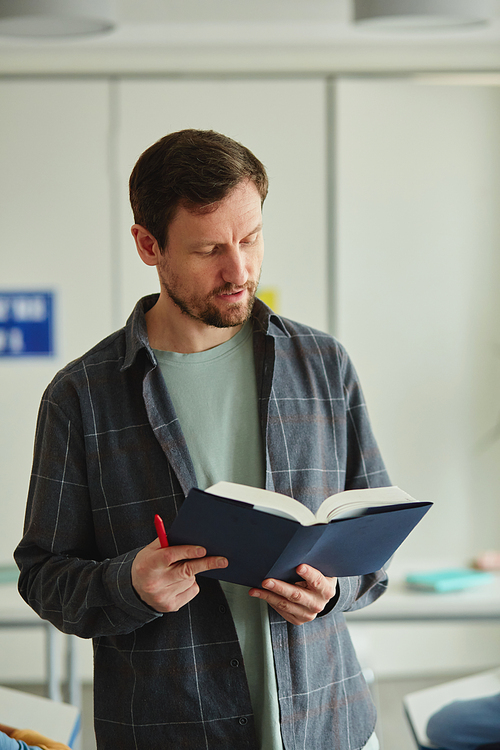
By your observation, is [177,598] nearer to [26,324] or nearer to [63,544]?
[63,544]

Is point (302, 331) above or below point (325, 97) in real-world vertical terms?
below

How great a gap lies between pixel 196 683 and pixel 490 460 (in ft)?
8.30

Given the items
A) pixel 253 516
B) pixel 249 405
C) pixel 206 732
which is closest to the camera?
pixel 253 516

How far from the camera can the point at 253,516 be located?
0.83 metres

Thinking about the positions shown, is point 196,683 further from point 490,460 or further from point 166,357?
point 490,460

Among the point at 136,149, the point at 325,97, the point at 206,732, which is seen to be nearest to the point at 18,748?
the point at 206,732

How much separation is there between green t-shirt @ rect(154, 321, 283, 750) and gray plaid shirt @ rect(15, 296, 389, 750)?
2 cm

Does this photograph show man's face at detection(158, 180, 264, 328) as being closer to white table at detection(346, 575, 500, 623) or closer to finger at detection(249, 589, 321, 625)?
A: finger at detection(249, 589, 321, 625)

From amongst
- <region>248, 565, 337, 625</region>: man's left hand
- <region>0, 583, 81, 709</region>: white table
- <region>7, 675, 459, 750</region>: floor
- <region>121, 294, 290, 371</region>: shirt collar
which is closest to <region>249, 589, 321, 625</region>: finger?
<region>248, 565, 337, 625</region>: man's left hand

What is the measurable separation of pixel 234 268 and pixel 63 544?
465mm

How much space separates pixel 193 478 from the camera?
1.07 meters

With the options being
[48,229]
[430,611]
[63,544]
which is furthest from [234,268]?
[48,229]

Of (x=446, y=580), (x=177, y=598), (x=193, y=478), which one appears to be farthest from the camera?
(x=446, y=580)

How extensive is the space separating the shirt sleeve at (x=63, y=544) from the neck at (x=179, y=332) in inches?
7.1
